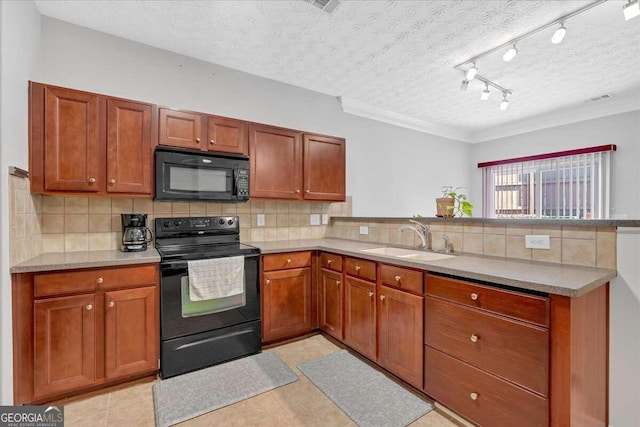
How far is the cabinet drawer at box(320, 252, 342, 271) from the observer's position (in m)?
2.57

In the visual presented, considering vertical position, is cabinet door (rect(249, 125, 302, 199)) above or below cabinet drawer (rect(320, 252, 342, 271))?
above

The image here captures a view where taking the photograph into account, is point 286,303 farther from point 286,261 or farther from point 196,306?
point 196,306

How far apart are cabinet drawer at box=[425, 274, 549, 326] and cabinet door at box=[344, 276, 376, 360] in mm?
567

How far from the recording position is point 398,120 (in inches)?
177

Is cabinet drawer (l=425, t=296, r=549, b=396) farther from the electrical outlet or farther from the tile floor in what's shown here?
the electrical outlet

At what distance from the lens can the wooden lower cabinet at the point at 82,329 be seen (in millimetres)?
1698

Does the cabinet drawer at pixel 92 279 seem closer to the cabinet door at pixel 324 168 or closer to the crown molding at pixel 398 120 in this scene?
the cabinet door at pixel 324 168

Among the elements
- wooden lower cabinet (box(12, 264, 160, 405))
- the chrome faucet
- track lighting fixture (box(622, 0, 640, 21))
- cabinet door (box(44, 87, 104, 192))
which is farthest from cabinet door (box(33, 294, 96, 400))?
track lighting fixture (box(622, 0, 640, 21))

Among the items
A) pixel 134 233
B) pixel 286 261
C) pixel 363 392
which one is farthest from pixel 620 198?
pixel 134 233

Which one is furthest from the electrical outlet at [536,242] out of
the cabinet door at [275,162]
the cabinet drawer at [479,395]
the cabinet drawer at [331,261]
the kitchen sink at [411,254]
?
the cabinet door at [275,162]

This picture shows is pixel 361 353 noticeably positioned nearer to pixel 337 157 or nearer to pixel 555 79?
pixel 337 157

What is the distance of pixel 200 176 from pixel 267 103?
1.26 meters

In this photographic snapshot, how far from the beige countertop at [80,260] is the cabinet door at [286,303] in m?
0.95

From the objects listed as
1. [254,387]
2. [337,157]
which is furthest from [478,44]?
[254,387]
